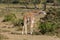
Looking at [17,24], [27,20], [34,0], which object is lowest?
[34,0]

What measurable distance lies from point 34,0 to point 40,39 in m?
38.7

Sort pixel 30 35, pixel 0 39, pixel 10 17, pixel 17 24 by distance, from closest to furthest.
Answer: pixel 0 39 < pixel 30 35 < pixel 17 24 < pixel 10 17

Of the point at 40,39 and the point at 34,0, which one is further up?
the point at 40,39

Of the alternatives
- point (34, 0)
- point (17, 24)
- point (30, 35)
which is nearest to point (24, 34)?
point (30, 35)

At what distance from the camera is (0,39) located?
14.4 meters

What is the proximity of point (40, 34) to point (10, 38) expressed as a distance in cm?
256

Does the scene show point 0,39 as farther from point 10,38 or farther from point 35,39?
point 35,39

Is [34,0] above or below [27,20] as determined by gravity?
below

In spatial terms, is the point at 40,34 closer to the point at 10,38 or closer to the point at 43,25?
the point at 43,25

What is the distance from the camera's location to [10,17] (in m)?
27.3

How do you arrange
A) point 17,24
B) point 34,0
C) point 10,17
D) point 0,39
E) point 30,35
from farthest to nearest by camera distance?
point 34,0 → point 10,17 → point 17,24 → point 30,35 → point 0,39

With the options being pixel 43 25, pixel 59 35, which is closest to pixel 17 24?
pixel 43 25

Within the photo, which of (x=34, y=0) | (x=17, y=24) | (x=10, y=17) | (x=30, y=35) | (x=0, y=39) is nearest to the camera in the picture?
(x=0, y=39)

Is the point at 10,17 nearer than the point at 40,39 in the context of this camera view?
No
